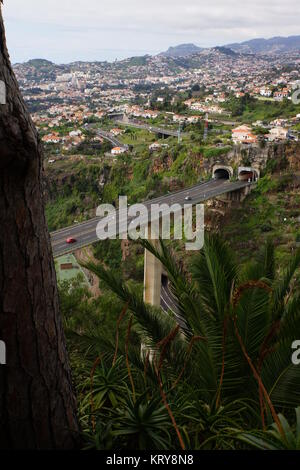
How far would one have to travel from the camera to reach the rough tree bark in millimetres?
1604

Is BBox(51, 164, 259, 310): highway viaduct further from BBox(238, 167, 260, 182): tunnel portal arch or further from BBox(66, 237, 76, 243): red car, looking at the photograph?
BBox(66, 237, 76, 243): red car

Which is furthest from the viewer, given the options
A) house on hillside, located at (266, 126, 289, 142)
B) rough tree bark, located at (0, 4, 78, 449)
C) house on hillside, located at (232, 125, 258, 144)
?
house on hillside, located at (232, 125, 258, 144)

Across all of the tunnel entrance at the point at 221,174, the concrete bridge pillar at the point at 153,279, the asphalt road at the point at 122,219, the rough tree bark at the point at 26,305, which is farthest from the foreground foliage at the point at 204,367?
the tunnel entrance at the point at 221,174

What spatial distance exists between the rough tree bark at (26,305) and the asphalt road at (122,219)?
12212 mm

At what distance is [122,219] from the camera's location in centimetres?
1908

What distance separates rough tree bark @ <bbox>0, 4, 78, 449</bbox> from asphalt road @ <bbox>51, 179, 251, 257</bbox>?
12.2m

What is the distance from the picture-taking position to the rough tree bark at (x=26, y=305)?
1.60m

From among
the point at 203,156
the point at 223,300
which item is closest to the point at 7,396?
the point at 223,300

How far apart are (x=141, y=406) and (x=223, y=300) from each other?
1162 mm

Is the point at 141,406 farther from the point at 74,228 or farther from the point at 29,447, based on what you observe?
the point at 74,228

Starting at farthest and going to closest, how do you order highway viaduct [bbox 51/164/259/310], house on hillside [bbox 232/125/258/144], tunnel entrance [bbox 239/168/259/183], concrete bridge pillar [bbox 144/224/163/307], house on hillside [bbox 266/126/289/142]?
house on hillside [bbox 232/125/258/144] < house on hillside [bbox 266/126/289/142] < tunnel entrance [bbox 239/168/259/183] < highway viaduct [bbox 51/164/259/310] < concrete bridge pillar [bbox 144/224/163/307]

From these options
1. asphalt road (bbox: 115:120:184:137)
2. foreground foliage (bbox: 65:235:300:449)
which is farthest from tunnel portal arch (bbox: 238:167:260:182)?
foreground foliage (bbox: 65:235:300:449)

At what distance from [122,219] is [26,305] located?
17.3 m

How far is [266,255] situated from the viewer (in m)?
3.69
